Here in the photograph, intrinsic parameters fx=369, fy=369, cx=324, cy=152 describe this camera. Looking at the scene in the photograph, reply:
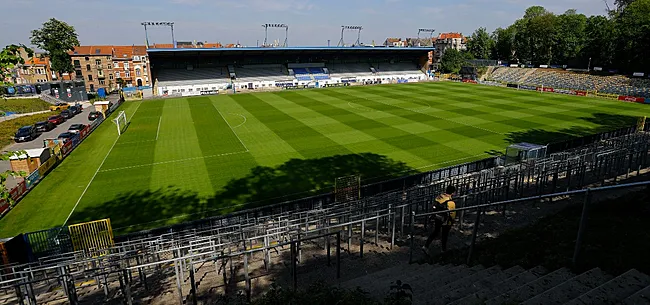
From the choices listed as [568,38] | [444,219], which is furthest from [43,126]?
[568,38]

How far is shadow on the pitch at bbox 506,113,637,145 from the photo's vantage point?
32.9 m

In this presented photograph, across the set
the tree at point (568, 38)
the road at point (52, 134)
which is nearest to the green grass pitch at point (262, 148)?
the road at point (52, 134)

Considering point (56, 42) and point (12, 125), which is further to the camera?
point (56, 42)

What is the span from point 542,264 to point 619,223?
2.62 m

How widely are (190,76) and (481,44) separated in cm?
9587

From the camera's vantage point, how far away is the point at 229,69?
83.3 metres

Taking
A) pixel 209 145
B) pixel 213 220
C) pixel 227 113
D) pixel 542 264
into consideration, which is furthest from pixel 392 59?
pixel 542 264

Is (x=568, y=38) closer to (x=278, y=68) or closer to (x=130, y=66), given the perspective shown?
(x=278, y=68)

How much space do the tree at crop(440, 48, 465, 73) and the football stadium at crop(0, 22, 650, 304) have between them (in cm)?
4154

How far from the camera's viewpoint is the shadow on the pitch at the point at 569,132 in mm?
32938

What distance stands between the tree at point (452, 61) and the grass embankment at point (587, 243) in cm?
10733

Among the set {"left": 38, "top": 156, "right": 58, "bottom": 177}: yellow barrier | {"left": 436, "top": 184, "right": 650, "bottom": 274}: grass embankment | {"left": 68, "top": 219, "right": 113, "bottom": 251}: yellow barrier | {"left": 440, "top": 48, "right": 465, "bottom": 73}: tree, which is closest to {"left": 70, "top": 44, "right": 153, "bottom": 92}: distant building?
{"left": 38, "top": 156, "right": 58, "bottom": 177}: yellow barrier

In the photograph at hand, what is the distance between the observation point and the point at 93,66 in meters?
92.3

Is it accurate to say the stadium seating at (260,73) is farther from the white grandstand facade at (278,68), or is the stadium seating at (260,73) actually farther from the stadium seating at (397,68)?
the stadium seating at (397,68)
